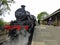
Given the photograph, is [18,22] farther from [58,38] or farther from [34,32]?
[58,38]

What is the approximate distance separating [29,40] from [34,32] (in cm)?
63

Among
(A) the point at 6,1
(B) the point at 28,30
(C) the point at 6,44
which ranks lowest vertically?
(C) the point at 6,44

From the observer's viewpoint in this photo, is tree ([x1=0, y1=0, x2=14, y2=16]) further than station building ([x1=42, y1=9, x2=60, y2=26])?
Yes

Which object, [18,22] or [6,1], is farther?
[6,1]

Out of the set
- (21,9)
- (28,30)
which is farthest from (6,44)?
(21,9)

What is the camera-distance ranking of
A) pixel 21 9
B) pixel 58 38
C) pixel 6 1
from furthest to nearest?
pixel 6 1
pixel 21 9
pixel 58 38

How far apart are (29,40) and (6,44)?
2.97 feet

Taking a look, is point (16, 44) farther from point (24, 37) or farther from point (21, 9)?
point (21, 9)

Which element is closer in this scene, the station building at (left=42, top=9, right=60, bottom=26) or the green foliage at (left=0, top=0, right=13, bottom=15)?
the station building at (left=42, top=9, right=60, bottom=26)

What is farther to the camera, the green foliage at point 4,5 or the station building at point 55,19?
the green foliage at point 4,5

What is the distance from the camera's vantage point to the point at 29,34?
26.2 ft

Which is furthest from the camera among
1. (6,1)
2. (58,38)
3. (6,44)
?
(6,1)

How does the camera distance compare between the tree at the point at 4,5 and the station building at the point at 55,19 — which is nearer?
the station building at the point at 55,19

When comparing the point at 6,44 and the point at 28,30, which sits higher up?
the point at 28,30
